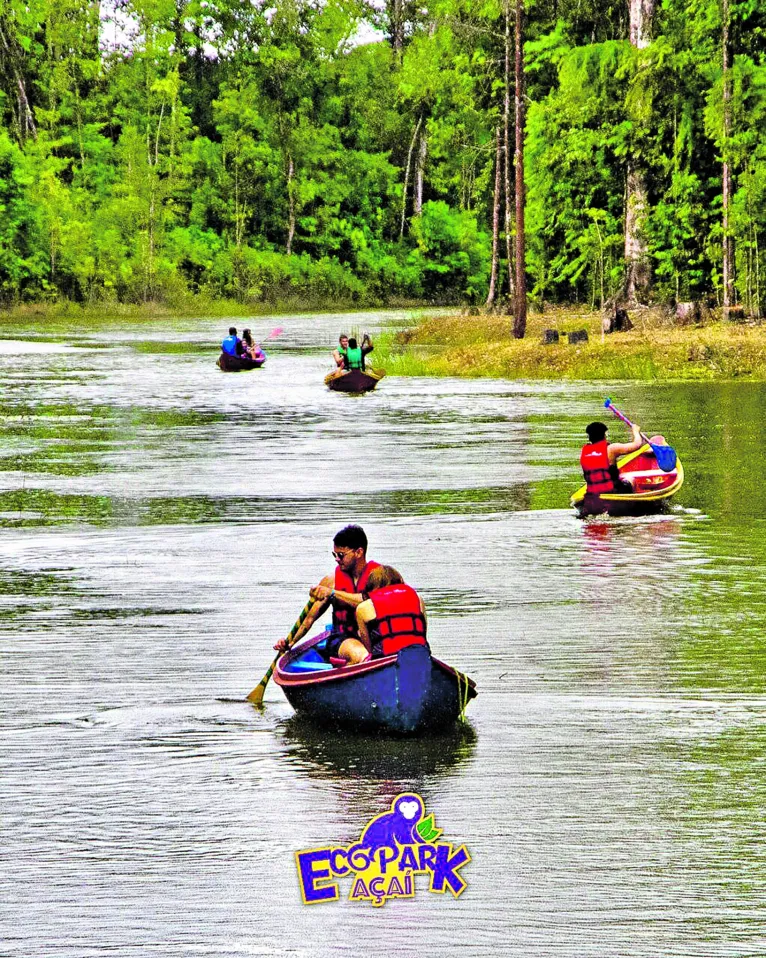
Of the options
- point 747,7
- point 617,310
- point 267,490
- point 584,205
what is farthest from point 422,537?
point 584,205

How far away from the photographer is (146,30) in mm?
115125

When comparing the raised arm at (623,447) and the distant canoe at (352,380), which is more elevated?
the raised arm at (623,447)

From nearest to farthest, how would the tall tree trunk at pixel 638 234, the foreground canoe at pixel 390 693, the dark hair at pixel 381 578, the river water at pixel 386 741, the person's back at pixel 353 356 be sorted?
the river water at pixel 386 741
the foreground canoe at pixel 390 693
the dark hair at pixel 381 578
the person's back at pixel 353 356
the tall tree trunk at pixel 638 234

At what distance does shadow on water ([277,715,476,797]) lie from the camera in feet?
36.4

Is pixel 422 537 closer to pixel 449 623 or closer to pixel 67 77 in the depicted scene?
pixel 449 623

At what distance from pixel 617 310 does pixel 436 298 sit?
71244 millimetres

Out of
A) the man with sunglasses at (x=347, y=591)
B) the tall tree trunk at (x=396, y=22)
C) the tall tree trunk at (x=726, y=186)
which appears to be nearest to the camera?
the man with sunglasses at (x=347, y=591)

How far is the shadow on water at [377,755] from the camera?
36.4ft

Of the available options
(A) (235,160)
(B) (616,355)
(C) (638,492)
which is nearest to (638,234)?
(B) (616,355)

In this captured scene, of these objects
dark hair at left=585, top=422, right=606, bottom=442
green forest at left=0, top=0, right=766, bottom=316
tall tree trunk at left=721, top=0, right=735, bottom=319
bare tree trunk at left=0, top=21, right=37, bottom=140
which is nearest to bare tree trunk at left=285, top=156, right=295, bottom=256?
green forest at left=0, top=0, right=766, bottom=316

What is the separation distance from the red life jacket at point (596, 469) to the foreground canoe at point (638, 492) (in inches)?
3.6

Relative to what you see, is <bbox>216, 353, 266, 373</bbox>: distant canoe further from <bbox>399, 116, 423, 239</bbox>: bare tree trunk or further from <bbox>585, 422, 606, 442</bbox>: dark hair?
<bbox>399, 116, 423, 239</bbox>: bare tree trunk

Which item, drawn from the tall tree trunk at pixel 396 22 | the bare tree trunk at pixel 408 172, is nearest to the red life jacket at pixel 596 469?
Answer: the bare tree trunk at pixel 408 172

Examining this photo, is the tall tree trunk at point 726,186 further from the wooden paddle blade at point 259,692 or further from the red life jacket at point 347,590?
the red life jacket at point 347,590
